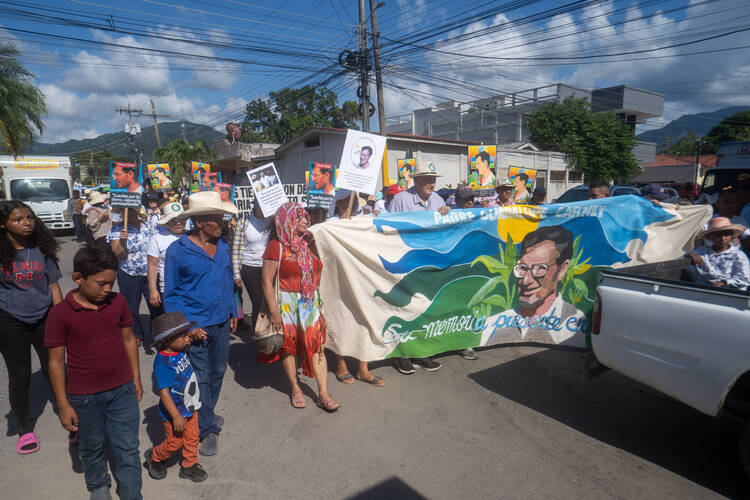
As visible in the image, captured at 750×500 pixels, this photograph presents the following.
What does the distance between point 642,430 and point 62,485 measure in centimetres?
430

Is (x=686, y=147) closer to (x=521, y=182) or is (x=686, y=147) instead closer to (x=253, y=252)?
(x=521, y=182)

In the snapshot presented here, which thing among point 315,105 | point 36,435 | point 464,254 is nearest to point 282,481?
point 36,435

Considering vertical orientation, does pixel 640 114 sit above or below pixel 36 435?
above

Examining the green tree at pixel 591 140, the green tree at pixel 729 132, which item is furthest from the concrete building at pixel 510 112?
the green tree at pixel 729 132

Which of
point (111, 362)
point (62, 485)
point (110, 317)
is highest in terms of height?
point (110, 317)

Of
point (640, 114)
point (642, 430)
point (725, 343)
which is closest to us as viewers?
point (725, 343)

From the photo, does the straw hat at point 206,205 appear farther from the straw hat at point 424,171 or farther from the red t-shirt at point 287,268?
the straw hat at point 424,171

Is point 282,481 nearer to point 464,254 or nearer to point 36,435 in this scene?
point 36,435

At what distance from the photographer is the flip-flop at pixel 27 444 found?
3373 mm

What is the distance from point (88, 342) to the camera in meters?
2.49

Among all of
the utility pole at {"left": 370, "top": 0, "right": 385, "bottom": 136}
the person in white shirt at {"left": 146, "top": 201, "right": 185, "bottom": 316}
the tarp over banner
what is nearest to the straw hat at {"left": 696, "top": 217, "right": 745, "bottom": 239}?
the tarp over banner

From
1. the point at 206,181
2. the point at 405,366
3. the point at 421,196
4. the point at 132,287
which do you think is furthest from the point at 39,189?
the point at 405,366

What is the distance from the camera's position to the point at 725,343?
8.98ft

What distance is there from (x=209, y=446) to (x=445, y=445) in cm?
→ 178
